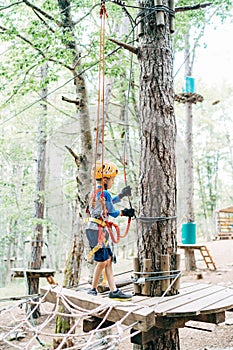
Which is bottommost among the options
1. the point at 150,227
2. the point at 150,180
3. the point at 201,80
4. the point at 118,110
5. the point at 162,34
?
the point at 150,227

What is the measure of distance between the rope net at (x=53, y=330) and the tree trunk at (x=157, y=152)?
53cm

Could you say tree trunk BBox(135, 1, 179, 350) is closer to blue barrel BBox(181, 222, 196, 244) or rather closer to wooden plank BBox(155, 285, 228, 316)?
wooden plank BBox(155, 285, 228, 316)

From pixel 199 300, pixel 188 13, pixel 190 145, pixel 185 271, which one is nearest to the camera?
pixel 199 300

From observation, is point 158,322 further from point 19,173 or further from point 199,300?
point 19,173

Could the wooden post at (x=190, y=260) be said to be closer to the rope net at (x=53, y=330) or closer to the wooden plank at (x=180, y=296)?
the rope net at (x=53, y=330)

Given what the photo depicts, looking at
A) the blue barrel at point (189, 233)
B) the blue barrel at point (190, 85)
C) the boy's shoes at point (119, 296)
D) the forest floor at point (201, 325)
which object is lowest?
the forest floor at point (201, 325)

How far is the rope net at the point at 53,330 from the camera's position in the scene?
1962 millimetres

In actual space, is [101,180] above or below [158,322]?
above

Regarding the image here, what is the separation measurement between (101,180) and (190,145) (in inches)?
219

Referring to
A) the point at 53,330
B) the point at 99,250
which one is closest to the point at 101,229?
the point at 99,250

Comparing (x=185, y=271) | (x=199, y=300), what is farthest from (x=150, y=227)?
(x=185, y=271)

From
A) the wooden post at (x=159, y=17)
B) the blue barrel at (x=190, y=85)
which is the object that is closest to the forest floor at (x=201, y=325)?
the wooden post at (x=159, y=17)

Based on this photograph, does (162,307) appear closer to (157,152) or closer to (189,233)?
(157,152)

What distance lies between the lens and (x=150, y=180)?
2.74 meters
